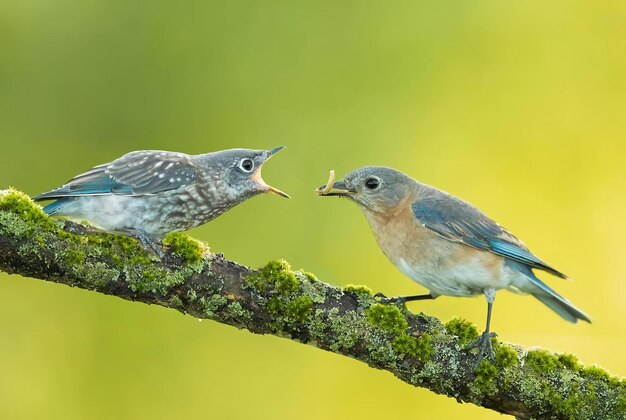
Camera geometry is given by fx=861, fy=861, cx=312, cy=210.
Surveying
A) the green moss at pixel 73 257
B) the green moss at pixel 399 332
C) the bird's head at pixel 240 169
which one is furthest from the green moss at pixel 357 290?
the green moss at pixel 73 257

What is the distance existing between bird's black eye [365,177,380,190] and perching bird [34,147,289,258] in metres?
0.81

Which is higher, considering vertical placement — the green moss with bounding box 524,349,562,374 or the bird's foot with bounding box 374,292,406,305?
the bird's foot with bounding box 374,292,406,305

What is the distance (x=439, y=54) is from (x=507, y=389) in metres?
8.34

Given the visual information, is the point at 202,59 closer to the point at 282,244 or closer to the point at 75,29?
the point at 75,29

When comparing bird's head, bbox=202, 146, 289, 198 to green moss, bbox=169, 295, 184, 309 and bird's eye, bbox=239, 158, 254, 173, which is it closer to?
bird's eye, bbox=239, 158, 254, 173

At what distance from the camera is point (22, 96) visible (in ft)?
38.0

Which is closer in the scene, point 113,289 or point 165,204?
point 113,289

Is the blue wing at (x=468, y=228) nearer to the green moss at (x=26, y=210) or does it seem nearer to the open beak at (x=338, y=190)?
the open beak at (x=338, y=190)

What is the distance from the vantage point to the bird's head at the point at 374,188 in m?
6.81

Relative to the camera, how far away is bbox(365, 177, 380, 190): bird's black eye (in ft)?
22.4

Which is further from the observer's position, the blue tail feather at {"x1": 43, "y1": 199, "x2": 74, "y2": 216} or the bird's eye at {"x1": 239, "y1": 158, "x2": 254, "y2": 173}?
the bird's eye at {"x1": 239, "y1": 158, "x2": 254, "y2": 173}

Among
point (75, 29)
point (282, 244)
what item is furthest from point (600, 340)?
point (75, 29)

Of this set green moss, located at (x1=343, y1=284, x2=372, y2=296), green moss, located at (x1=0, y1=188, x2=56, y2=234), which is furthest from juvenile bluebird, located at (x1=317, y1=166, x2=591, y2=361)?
green moss, located at (x1=0, y1=188, x2=56, y2=234)

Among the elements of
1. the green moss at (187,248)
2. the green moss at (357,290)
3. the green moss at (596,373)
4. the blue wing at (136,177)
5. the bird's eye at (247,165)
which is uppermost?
the bird's eye at (247,165)
